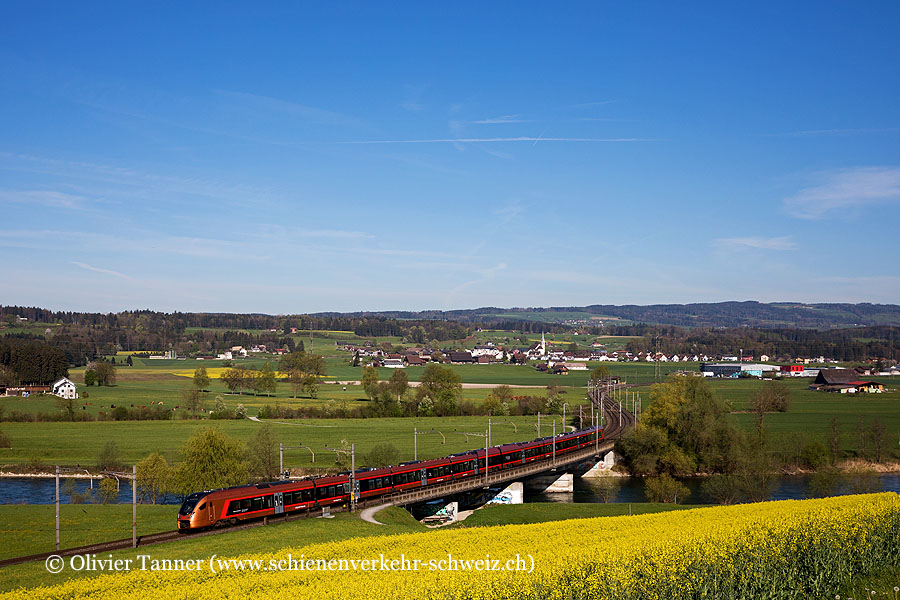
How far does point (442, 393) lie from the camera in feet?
429

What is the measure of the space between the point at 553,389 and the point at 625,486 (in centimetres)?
6783

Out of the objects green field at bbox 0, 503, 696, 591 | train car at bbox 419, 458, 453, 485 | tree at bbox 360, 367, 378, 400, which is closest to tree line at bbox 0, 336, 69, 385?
tree at bbox 360, 367, 378, 400

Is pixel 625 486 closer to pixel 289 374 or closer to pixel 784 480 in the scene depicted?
pixel 784 480

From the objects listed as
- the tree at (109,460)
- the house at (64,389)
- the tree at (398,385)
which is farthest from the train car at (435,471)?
the house at (64,389)

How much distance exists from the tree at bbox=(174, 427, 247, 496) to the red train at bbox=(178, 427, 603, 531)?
15.9 m

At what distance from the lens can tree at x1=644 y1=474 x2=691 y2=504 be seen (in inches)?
2879

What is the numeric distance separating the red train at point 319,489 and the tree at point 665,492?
46.1ft

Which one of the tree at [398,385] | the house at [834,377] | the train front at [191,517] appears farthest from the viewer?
the house at [834,377]

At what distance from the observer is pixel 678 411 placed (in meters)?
96.4

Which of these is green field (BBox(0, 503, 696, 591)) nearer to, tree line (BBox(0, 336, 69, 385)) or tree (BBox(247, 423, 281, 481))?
tree (BBox(247, 423, 281, 481))

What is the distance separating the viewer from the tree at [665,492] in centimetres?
7312

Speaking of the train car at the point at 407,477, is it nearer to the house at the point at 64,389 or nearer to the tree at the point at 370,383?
the tree at the point at 370,383

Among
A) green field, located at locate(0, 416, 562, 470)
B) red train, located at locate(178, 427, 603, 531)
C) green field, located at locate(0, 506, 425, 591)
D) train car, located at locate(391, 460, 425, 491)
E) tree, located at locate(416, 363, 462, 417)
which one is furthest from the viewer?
tree, located at locate(416, 363, 462, 417)

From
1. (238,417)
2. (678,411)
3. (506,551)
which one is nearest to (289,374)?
(238,417)
